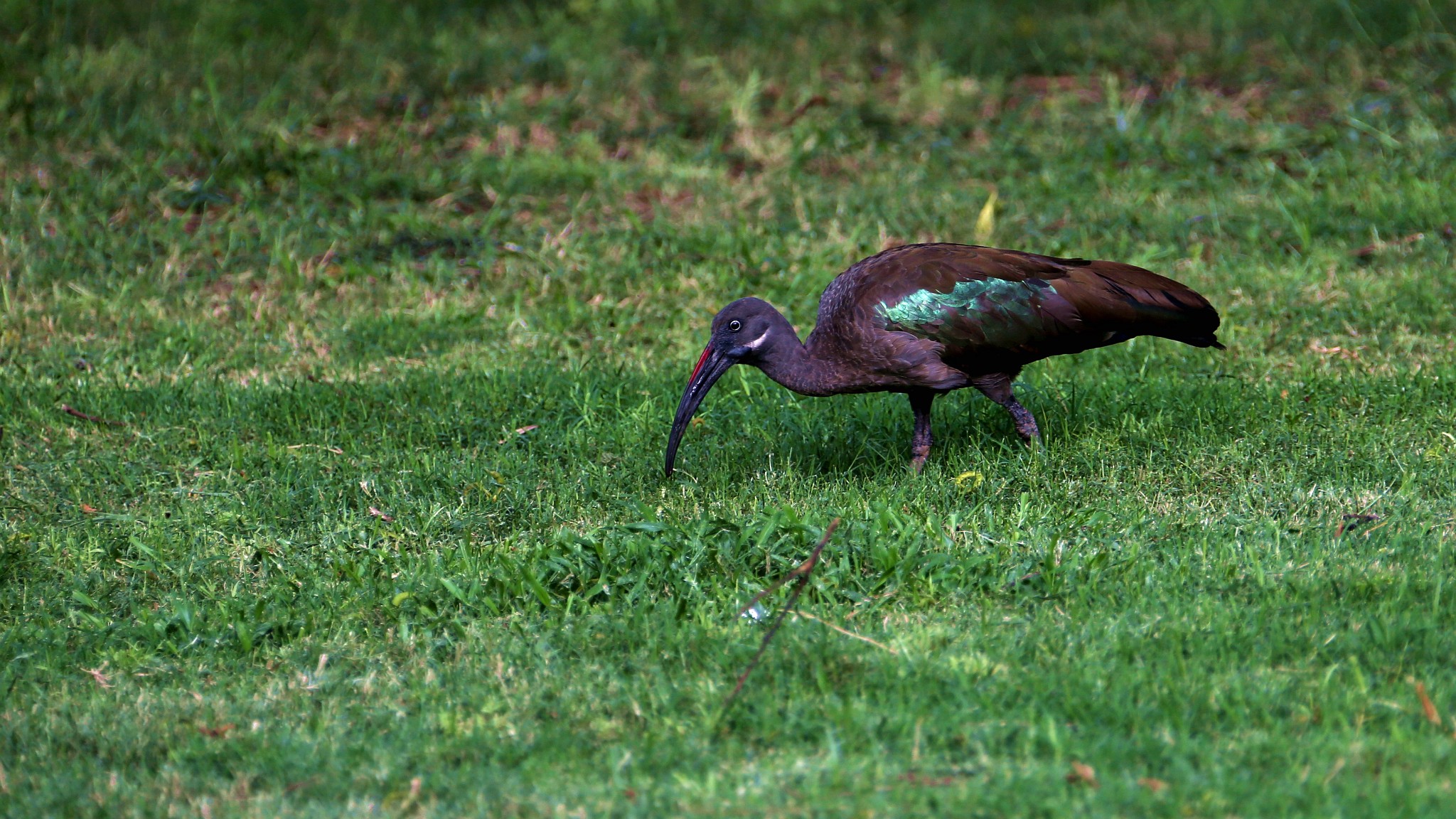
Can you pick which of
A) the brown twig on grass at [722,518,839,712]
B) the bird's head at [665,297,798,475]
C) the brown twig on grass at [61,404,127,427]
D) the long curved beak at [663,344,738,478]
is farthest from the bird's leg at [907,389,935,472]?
the brown twig on grass at [61,404,127,427]

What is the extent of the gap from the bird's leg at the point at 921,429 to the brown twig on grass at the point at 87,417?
3.78 m

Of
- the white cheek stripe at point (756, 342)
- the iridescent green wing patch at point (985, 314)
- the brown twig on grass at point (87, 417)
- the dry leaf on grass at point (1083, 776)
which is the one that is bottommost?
the brown twig on grass at point (87, 417)

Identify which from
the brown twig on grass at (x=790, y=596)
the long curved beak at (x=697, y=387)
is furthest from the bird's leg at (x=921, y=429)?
the brown twig on grass at (x=790, y=596)

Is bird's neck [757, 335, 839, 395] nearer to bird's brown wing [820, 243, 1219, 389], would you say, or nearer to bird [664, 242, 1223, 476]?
bird [664, 242, 1223, 476]

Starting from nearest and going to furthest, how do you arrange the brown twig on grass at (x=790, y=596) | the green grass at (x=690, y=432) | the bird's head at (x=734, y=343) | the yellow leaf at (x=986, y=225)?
the green grass at (x=690, y=432), the brown twig on grass at (x=790, y=596), the bird's head at (x=734, y=343), the yellow leaf at (x=986, y=225)

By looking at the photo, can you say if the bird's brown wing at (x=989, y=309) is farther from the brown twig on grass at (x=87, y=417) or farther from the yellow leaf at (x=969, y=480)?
the brown twig on grass at (x=87, y=417)

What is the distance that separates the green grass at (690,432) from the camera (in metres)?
3.98

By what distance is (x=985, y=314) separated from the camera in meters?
6.00

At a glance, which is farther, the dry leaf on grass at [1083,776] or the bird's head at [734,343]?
the bird's head at [734,343]

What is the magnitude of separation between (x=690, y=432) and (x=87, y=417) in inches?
116

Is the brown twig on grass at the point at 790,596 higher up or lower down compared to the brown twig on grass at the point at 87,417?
higher up

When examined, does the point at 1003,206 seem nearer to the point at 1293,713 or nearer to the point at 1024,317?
the point at 1024,317

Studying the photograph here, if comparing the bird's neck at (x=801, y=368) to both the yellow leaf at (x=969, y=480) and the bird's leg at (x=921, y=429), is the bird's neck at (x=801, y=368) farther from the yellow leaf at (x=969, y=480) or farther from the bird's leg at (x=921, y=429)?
the yellow leaf at (x=969, y=480)

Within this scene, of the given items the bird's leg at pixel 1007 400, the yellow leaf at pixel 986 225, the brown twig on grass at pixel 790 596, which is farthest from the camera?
the yellow leaf at pixel 986 225
